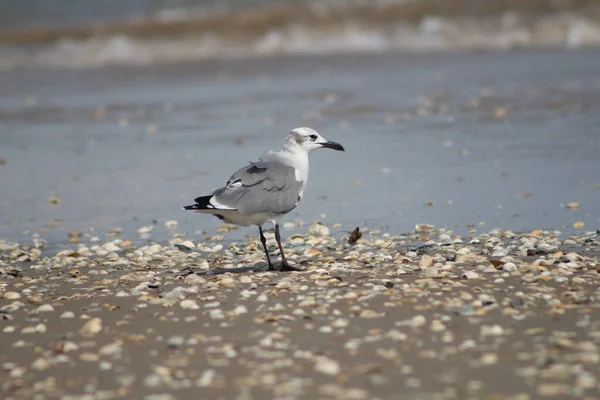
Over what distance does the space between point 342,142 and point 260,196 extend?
6376 millimetres

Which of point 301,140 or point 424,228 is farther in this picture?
point 424,228

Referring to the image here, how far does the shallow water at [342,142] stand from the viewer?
10.0 m

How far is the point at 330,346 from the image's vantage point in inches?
218

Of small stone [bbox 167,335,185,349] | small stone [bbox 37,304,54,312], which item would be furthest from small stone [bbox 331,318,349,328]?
small stone [bbox 37,304,54,312]

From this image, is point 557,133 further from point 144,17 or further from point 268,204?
point 144,17

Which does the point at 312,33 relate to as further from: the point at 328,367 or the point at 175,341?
the point at 328,367

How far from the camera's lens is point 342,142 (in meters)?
13.9

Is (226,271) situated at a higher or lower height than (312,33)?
lower

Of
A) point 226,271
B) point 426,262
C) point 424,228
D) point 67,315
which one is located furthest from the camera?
point 424,228

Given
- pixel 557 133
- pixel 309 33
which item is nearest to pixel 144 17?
pixel 309 33

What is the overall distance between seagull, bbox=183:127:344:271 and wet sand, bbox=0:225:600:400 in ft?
1.64

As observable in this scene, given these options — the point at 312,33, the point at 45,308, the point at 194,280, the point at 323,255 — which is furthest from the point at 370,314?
the point at 312,33

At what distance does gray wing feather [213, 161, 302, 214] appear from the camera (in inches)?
298

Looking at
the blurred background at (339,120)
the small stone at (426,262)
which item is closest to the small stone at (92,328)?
the small stone at (426,262)
